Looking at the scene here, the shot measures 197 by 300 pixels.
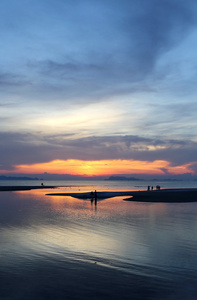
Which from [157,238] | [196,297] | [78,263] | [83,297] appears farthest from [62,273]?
[157,238]

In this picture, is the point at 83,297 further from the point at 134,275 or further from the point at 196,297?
the point at 196,297

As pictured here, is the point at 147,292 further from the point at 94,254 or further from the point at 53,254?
the point at 53,254

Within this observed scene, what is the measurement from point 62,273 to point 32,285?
5.74 feet

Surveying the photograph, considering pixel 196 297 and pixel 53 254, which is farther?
pixel 53 254

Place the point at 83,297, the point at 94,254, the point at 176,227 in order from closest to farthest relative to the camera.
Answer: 1. the point at 83,297
2. the point at 94,254
3. the point at 176,227

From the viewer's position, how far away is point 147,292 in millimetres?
10703

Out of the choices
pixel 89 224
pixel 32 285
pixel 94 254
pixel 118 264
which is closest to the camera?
pixel 32 285

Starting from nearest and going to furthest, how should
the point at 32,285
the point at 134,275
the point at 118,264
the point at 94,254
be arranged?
the point at 32,285, the point at 134,275, the point at 118,264, the point at 94,254

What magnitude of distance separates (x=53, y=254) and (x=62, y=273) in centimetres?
348

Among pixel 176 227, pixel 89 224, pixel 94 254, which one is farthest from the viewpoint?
pixel 89 224

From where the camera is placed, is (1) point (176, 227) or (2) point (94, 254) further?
(1) point (176, 227)

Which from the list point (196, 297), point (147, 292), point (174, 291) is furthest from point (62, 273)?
point (196, 297)

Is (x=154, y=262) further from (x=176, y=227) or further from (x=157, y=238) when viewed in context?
(x=176, y=227)

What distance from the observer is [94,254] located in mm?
16141
